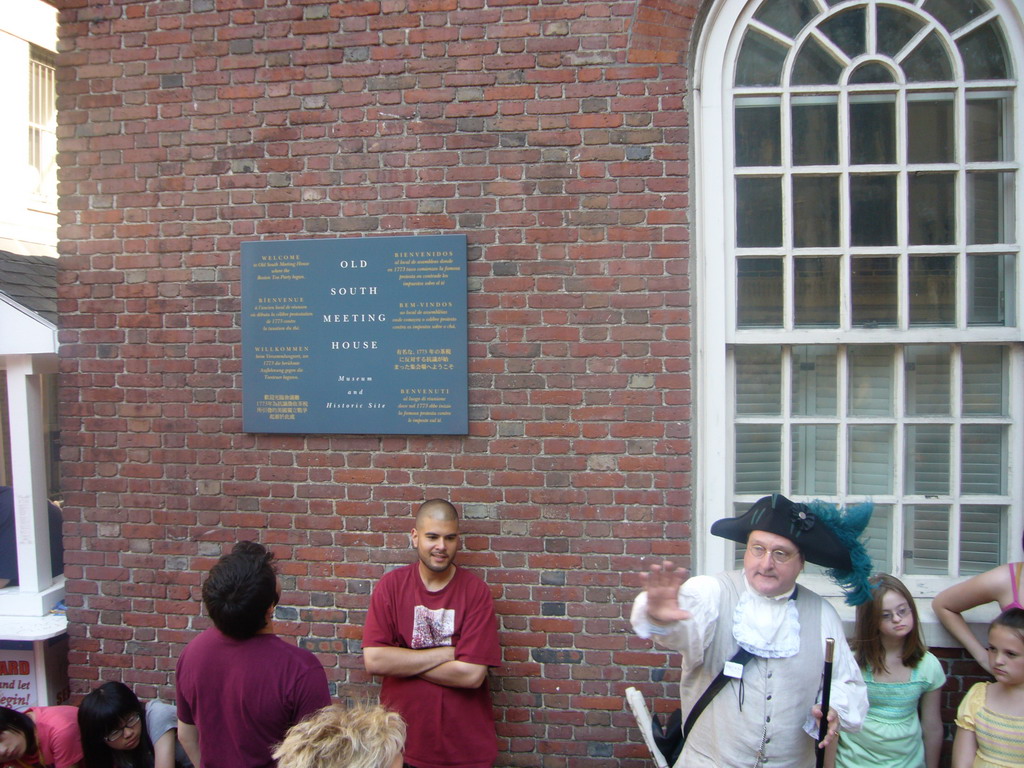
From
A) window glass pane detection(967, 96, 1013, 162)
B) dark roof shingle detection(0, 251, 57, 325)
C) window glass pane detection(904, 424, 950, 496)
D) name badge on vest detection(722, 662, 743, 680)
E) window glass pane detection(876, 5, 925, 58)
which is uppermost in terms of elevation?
window glass pane detection(876, 5, 925, 58)

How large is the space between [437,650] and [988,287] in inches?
140

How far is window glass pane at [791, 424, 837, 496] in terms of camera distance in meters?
3.90

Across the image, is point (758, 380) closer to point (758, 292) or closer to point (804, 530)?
point (758, 292)

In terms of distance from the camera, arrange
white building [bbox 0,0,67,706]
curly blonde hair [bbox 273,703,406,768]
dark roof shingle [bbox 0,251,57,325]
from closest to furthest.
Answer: curly blonde hair [bbox 273,703,406,768] → white building [bbox 0,0,67,706] → dark roof shingle [bbox 0,251,57,325]

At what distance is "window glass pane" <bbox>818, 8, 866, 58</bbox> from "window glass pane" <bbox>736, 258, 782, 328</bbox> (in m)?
1.24

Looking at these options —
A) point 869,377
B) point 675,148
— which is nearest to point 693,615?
point 869,377

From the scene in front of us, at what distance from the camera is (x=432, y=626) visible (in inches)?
138

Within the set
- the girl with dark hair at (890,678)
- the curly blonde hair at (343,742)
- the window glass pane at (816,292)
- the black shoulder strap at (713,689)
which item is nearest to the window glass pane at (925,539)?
the girl with dark hair at (890,678)

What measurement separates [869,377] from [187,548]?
13.5 ft

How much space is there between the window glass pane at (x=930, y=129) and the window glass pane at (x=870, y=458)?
4.99ft

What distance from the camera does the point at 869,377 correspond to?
389cm

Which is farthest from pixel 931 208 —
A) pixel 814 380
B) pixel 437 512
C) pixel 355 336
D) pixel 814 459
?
pixel 355 336

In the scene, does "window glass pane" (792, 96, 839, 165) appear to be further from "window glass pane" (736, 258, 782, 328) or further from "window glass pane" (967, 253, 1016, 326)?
"window glass pane" (967, 253, 1016, 326)

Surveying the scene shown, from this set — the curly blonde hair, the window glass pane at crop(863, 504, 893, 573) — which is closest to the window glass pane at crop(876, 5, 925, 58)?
the window glass pane at crop(863, 504, 893, 573)
